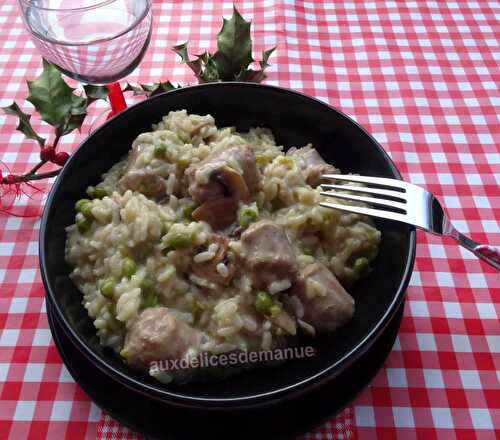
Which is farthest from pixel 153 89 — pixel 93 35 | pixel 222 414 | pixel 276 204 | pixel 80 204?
pixel 222 414

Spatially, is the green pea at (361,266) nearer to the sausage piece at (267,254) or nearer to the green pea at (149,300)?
the sausage piece at (267,254)

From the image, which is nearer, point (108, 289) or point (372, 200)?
point (108, 289)

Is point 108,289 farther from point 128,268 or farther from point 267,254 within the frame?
point 267,254

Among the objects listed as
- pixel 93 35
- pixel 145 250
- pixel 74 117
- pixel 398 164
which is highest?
pixel 93 35

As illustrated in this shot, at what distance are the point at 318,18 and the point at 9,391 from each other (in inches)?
139

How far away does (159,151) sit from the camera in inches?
96.3

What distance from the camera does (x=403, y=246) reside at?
219 cm

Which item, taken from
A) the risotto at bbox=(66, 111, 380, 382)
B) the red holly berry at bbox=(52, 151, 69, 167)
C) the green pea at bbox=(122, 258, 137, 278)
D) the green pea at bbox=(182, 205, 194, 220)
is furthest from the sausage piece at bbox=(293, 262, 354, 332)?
the red holly berry at bbox=(52, 151, 69, 167)

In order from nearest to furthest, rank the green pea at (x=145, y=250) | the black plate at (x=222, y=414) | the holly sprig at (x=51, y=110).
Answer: the black plate at (x=222, y=414), the green pea at (x=145, y=250), the holly sprig at (x=51, y=110)

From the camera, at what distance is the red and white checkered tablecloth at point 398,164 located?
2.26 meters

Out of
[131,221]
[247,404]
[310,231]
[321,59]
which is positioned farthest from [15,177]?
[321,59]

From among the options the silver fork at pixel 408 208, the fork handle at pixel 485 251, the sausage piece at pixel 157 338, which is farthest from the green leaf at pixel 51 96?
the fork handle at pixel 485 251

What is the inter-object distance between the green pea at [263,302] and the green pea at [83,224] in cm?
89

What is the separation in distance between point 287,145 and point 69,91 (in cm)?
132
